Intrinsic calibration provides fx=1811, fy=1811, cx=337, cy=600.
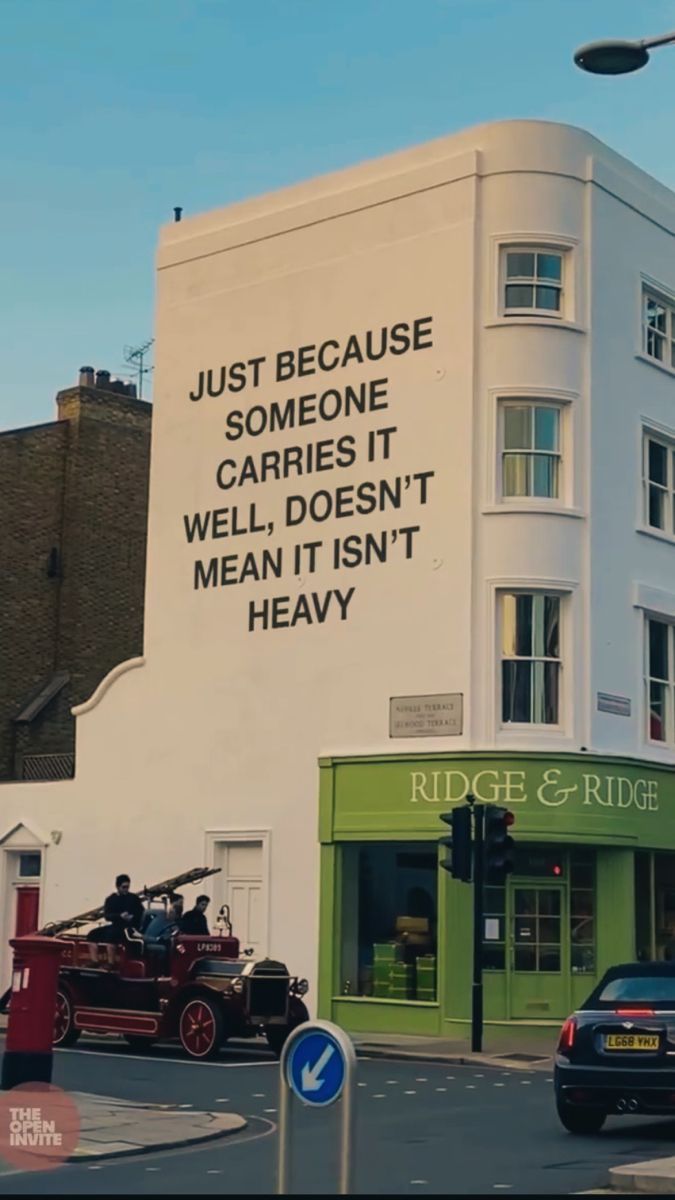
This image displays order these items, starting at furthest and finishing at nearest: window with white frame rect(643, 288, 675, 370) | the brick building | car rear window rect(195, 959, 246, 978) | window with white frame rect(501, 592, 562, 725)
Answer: the brick building → window with white frame rect(643, 288, 675, 370) → window with white frame rect(501, 592, 562, 725) → car rear window rect(195, 959, 246, 978)

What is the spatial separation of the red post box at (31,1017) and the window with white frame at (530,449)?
45.0ft

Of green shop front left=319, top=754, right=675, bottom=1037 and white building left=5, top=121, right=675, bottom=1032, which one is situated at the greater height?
white building left=5, top=121, right=675, bottom=1032

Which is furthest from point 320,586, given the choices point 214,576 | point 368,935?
point 368,935

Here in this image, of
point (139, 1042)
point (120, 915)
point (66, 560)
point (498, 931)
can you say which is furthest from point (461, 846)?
point (66, 560)

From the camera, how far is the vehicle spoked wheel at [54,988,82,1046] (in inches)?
970

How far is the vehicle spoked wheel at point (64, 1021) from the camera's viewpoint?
24.6 m

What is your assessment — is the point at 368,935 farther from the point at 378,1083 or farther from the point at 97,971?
the point at 378,1083

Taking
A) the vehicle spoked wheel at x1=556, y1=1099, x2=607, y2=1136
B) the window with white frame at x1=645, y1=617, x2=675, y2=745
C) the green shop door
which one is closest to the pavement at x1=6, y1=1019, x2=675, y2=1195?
the green shop door

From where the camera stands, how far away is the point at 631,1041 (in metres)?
15.2

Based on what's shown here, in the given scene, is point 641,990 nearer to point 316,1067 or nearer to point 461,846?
point 316,1067

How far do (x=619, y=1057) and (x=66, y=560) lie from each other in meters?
27.4

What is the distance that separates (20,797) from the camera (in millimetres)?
34562

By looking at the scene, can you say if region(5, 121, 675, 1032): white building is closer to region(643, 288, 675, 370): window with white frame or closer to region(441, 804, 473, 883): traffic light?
region(643, 288, 675, 370): window with white frame

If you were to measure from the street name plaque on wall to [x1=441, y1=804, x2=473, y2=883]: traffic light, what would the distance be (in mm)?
3427
